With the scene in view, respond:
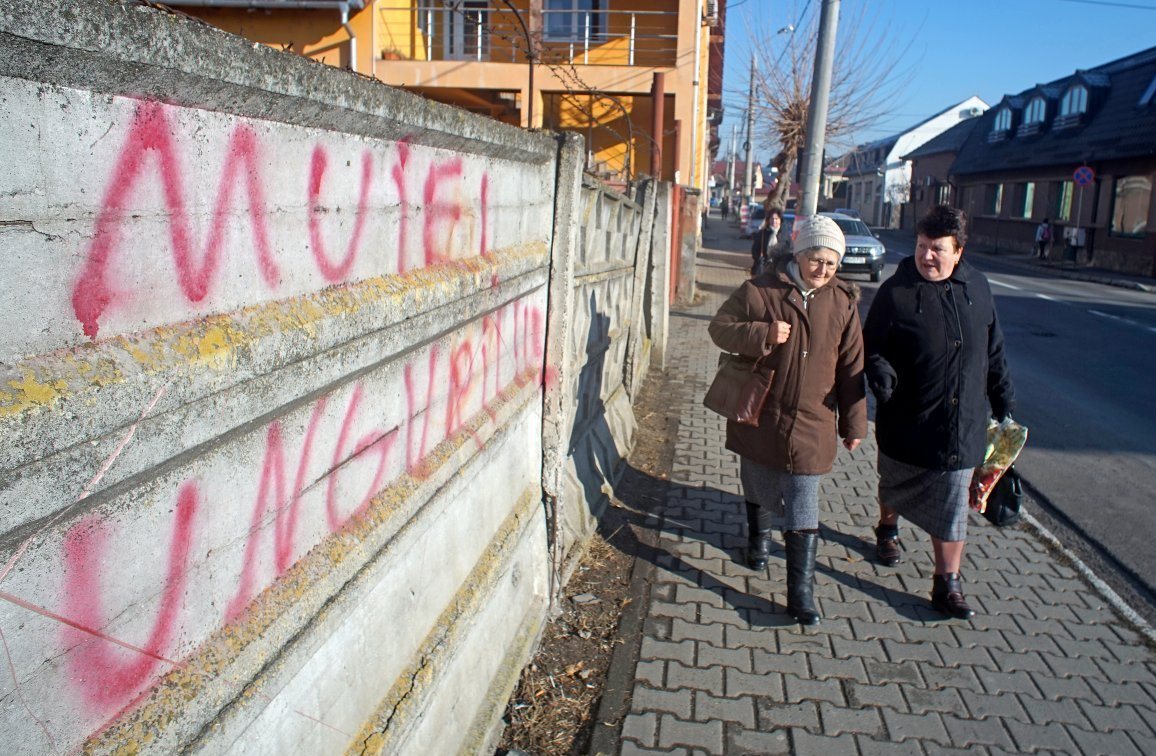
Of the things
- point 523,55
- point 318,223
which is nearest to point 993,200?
point 523,55

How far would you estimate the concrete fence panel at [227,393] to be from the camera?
1164 millimetres

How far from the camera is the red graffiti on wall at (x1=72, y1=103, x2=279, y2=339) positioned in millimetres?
1264

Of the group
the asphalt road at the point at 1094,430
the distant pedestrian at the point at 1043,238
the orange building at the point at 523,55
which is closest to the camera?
the asphalt road at the point at 1094,430

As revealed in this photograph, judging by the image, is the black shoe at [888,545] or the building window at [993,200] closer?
the black shoe at [888,545]

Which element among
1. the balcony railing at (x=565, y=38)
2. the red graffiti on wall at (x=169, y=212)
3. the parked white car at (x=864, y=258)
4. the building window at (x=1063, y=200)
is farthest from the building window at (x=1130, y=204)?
the red graffiti on wall at (x=169, y=212)

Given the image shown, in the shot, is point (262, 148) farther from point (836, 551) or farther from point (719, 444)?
point (719, 444)

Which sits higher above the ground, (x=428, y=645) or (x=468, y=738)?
(x=428, y=645)

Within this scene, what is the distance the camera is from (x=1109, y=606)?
430cm

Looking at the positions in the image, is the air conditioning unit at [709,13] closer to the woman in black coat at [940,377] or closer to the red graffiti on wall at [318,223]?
the woman in black coat at [940,377]

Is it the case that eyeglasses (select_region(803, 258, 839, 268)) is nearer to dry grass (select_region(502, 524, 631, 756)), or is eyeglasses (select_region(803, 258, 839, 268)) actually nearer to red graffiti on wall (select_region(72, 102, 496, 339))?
dry grass (select_region(502, 524, 631, 756))

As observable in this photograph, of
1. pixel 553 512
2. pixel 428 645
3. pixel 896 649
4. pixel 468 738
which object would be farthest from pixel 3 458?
pixel 896 649

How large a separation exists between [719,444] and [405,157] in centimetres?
502

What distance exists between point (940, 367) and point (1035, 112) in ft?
136

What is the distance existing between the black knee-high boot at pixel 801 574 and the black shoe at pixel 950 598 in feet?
1.92
